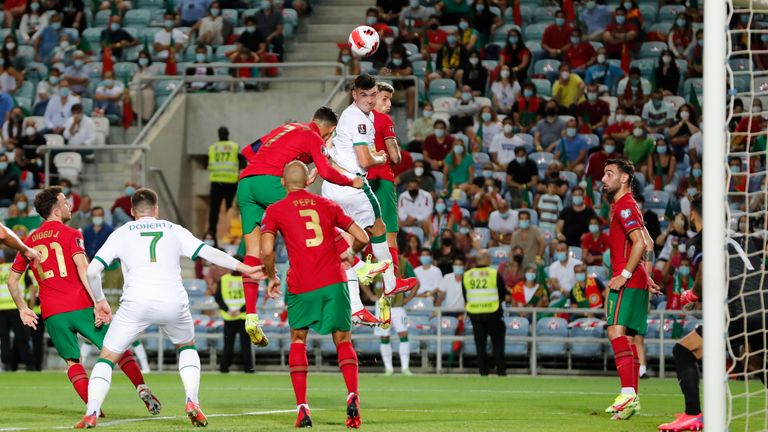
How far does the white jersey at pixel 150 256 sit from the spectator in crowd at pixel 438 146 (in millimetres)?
13045

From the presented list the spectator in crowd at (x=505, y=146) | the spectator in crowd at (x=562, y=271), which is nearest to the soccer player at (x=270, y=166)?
the spectator in crowd at (x=562, y=271)

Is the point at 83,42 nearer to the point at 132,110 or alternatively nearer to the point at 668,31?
the point at 132,110

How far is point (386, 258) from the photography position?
12820 mm

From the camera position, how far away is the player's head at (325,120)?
38.0 feet

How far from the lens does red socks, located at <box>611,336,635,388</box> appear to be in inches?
452

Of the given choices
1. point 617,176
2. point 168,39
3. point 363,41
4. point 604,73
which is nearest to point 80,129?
point 168,39

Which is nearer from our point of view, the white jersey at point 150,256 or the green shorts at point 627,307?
the white jersey at point 150,256

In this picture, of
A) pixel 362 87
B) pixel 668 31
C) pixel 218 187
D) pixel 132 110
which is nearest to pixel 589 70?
pixel 668 31

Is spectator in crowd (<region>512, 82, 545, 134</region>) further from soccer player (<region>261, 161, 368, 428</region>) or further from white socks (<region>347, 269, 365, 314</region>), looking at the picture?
soccer player (<region>261, 161, 368, 428</region>)

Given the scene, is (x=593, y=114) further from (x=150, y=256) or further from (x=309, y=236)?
(x=150, y=256)

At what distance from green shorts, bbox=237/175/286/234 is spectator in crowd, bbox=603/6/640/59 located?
1375 centimetres

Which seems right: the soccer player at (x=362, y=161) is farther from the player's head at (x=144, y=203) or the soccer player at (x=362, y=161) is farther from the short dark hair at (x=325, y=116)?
the player's head at (x=144, y=203)

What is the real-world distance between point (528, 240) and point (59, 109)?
10269 mm

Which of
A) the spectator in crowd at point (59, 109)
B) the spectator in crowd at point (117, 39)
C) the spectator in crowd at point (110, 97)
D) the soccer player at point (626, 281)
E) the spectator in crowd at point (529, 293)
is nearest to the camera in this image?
the soccer player at point (626, 281)
